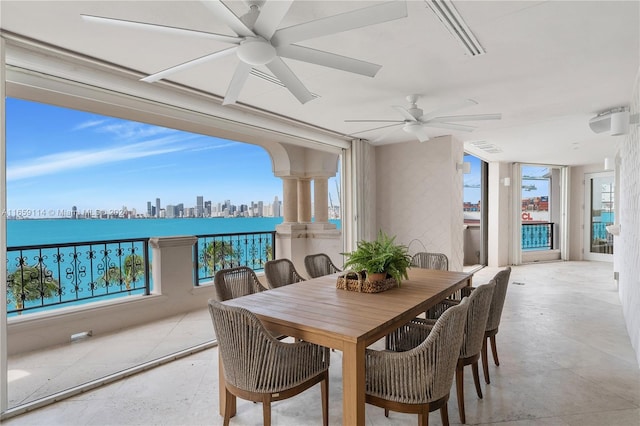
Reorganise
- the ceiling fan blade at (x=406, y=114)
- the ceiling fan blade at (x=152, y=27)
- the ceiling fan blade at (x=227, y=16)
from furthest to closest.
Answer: the ceiling fan blade at (x=406, y=114), the ceiling fan blade at (x=152, y=27), the ceiling fan blade at (x=227, y=16)

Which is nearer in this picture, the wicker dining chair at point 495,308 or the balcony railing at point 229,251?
the wicker dining chair at point 495,308

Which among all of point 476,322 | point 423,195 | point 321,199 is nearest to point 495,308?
point 476,322

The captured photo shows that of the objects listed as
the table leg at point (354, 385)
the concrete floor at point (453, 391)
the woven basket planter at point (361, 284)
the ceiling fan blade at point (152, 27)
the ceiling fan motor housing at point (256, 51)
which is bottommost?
the concrete floor at point (453, 391)

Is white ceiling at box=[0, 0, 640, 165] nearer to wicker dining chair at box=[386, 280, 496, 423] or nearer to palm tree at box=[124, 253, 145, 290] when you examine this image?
wicker dining chair at box=[386, 280, 496, 423]

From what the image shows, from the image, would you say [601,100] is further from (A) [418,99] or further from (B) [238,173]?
(B) [238,173]

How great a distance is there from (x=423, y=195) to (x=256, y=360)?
438cm

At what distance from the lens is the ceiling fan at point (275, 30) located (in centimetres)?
139

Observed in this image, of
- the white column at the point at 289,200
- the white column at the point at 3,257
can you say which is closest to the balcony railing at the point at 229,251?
the white column at the point at 289,200

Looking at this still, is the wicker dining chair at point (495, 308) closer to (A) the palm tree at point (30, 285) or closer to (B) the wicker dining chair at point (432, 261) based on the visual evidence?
(B) the wicker dining chair at point (432, 261)

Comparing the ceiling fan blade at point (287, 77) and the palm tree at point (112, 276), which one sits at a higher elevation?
the ceiling fan blade at point (287, 77)

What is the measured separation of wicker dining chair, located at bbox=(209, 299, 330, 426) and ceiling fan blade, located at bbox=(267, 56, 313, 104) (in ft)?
4.29

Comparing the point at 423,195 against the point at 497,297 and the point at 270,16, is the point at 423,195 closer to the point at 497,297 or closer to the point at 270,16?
the point at 497,297

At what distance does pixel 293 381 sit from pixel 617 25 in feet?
9.16

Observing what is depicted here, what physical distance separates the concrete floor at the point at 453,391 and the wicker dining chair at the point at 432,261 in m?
0.89
